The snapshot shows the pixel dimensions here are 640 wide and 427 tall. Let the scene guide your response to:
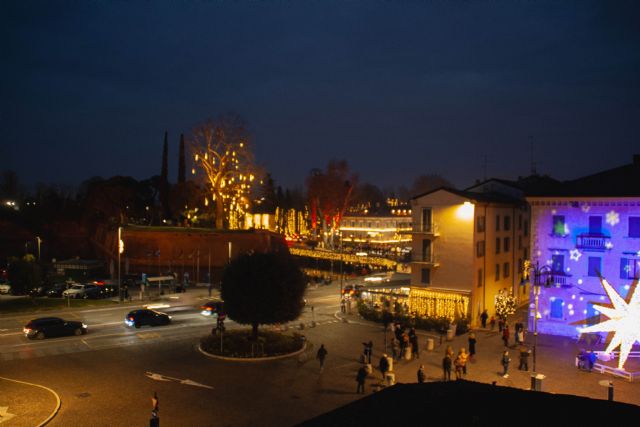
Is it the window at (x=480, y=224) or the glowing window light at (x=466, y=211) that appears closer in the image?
the glowing window light at (x=466, y=211)

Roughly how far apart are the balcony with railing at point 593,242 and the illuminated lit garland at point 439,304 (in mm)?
8552

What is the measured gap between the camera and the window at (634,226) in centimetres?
3247

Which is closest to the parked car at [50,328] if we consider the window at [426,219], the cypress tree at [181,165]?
the window at [426,219]

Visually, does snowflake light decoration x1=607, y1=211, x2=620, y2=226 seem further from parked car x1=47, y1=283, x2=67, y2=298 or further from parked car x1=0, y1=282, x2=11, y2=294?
parked car x1=0, y1=282, x2=11, y2=294

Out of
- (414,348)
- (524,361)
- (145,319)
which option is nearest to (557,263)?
(524,361)

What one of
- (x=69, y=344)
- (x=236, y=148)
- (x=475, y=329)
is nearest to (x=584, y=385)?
(x=475, y=329)

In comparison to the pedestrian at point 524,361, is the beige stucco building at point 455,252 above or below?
above

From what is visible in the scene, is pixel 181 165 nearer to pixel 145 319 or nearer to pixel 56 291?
pixel 56 291

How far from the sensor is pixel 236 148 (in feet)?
204

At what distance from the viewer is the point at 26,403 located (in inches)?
829

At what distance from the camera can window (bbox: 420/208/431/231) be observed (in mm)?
40625

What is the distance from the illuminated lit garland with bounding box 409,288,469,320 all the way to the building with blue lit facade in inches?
182

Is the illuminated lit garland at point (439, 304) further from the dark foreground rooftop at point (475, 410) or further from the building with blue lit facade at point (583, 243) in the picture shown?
the dark foreground rooftop at point (475, 410)

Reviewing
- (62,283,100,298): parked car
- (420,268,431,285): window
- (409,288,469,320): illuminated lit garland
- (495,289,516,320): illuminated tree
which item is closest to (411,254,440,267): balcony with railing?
(420,268,431,285): window
